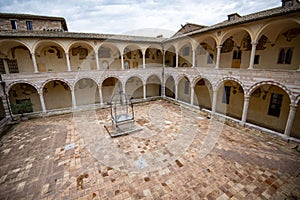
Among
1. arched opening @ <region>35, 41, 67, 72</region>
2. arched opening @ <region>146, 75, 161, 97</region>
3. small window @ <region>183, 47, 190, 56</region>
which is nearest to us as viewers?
arched opening @ <region>35, 41, 67, 72</region>

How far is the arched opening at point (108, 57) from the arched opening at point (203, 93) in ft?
35.9

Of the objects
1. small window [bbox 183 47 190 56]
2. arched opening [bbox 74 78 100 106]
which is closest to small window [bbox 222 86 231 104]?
small window [bbox 183 47 190 56]

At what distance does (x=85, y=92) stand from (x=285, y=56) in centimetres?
2031

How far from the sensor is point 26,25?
1747cm

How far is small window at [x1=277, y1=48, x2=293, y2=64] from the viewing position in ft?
36.9

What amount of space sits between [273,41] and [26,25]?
25.1 meters

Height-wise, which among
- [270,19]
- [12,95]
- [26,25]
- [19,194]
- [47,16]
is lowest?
[19,194]

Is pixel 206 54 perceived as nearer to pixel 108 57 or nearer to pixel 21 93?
pixel 108 57

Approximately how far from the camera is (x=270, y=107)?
13.3m

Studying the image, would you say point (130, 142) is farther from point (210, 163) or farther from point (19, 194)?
point (19, 194)

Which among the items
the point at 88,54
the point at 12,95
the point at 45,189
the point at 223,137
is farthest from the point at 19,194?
the point at 88,54

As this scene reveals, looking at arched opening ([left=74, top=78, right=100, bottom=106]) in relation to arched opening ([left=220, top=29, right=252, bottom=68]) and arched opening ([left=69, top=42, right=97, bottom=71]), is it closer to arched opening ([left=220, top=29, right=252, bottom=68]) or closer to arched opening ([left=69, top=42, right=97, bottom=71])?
arched opening ([left=69, top=42, right=97, bottom=71])

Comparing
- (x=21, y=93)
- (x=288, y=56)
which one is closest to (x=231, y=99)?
(x=288, y=56)

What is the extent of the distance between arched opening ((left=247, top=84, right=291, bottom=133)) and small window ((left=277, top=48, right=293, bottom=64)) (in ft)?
7.02
